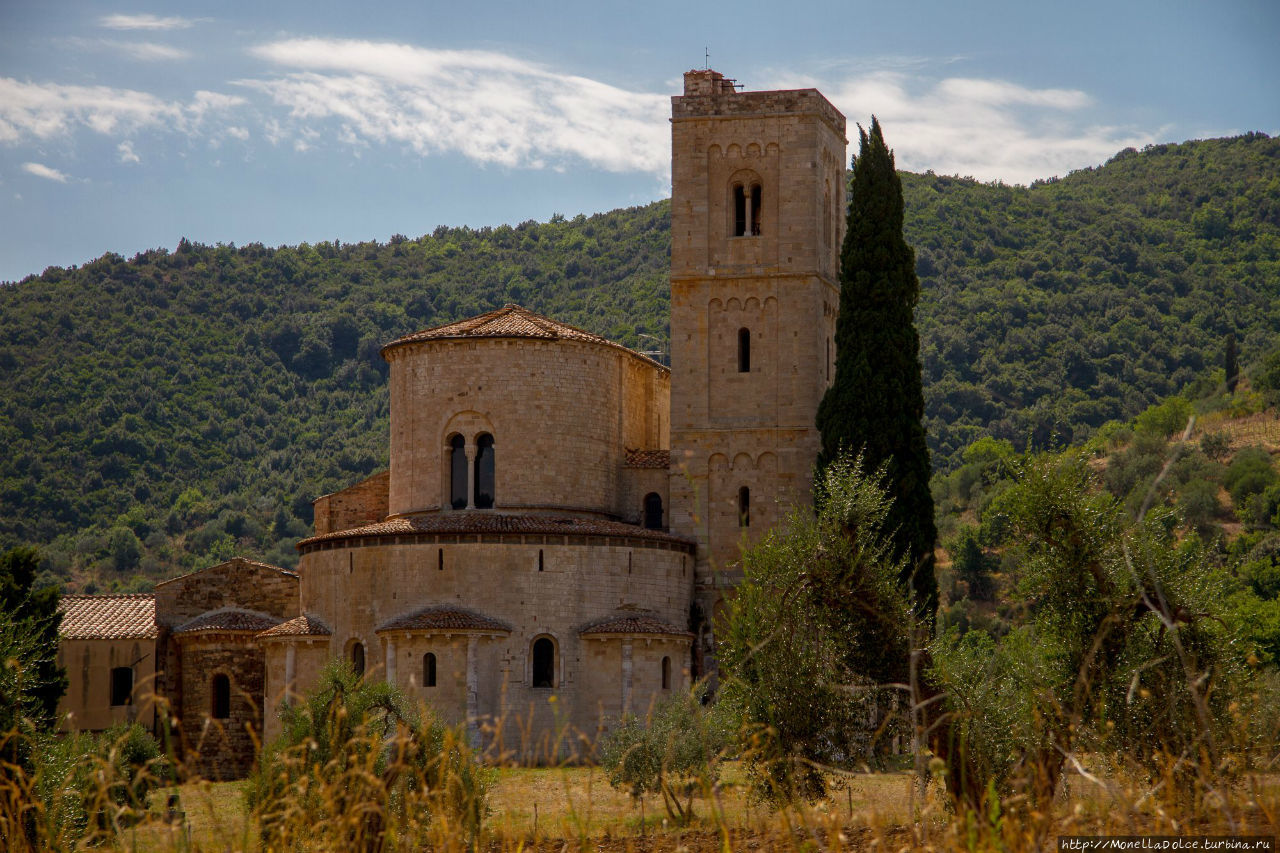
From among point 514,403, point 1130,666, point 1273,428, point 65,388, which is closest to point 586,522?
point 514,403

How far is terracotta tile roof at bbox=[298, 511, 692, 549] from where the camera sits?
32.1 meters

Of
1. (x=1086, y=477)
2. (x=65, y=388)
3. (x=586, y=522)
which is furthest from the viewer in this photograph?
(x=65, y=388)

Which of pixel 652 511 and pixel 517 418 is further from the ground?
pixel 517 418

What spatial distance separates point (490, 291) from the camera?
280 ft

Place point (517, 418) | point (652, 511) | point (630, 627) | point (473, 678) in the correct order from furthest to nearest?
point (652, 511) → point (517, 418) → point (630, 627) → point (473, 678)

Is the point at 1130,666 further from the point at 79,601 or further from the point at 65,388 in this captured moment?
the point at 65,388

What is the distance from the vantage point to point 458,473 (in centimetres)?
3547

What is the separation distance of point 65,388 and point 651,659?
50906 millimetres

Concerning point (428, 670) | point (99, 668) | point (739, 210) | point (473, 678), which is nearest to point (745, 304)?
point (739, 210)

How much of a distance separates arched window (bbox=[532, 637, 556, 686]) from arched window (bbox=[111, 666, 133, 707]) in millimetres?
10036

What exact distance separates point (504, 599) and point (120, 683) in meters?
10.1

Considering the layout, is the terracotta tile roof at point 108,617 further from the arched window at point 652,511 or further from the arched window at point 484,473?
the arched window at point 652,511

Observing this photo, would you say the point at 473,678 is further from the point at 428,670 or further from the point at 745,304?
the point at 745,304

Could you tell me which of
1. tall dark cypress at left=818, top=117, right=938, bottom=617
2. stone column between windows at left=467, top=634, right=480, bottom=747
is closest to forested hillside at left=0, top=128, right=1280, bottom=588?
tall dark cypress at left=818, top=117, right=938, bottom=617
